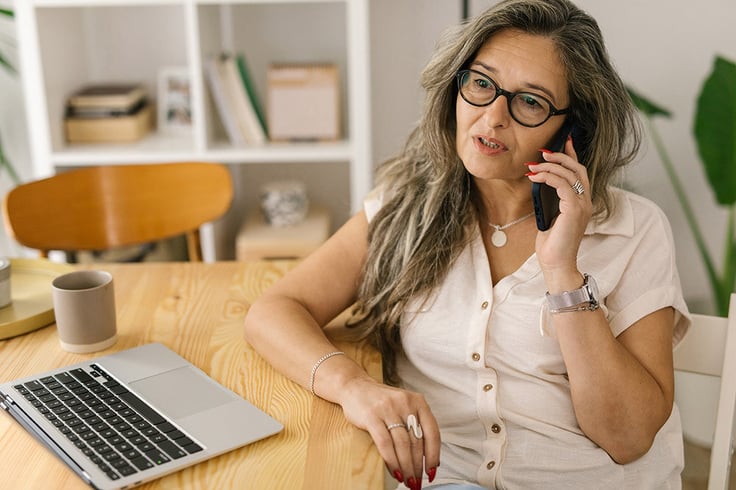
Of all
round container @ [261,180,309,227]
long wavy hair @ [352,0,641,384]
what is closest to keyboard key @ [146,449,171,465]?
long wavy hair @ [352,0,641,384]

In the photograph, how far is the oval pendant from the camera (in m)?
1.53

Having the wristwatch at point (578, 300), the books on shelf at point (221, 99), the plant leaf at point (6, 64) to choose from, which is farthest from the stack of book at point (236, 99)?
the wristwatch at point (578, 300)

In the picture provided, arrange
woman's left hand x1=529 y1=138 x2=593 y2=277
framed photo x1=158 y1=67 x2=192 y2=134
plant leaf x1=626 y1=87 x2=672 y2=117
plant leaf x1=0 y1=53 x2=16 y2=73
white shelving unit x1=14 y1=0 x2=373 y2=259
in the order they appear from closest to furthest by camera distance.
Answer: woman's left hand x1=529 y1=138 x2=593 y2=277
plant leaf x1=626 y1=87 x2=672 y2=117
white shelving unit x1=14 y1=0 x2=373 y2=259
plant leaf x1=0 y1=53 x2=16 y2=73
framed photo x1=158 y1=67 x2=192 y2=134

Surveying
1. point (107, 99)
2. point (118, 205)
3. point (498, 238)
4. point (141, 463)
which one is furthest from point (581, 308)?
point (107, 99)

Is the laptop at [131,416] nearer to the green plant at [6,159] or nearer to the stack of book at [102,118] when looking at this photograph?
the stack of book at [102,118]

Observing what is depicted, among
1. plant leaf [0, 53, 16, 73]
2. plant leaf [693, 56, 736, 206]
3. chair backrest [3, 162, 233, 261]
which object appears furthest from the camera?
plant leaf [0, 53, 16, 73]

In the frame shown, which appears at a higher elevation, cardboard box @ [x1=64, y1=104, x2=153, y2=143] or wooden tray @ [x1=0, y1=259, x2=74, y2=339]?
cardboard box @ [x1=64, y1=104, x2=153, y2=143]

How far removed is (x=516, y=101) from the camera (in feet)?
4.58

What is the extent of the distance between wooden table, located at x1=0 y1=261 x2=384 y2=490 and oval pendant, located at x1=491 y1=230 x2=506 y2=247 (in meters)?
0.30

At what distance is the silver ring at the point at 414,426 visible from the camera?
Result: 1154mm

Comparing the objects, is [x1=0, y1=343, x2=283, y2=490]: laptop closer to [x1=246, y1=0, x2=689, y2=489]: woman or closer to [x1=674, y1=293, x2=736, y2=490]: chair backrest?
[x1=246, y1=0, x2=689, y2=489]: woman

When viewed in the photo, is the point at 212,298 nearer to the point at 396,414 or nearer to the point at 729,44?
the point at 396,414

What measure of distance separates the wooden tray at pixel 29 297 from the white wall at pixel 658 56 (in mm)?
1263

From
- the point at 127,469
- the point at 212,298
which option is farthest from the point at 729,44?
the point at 127,469
